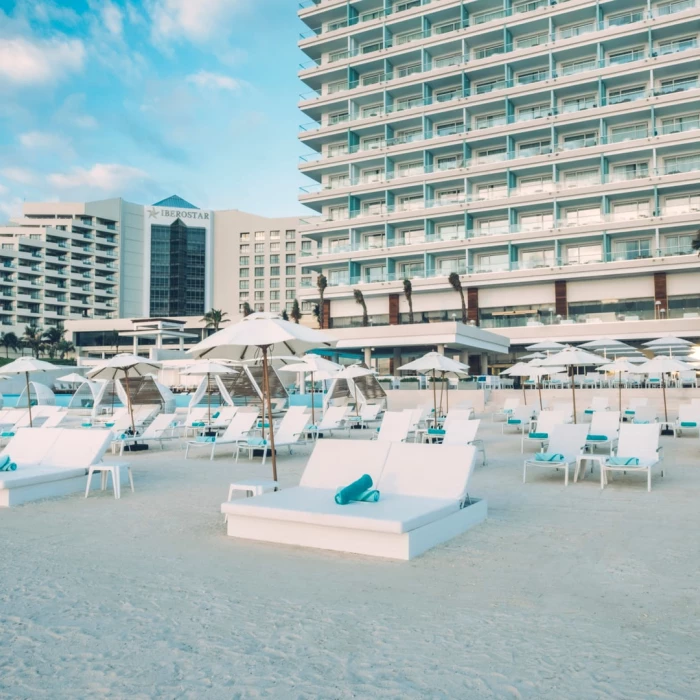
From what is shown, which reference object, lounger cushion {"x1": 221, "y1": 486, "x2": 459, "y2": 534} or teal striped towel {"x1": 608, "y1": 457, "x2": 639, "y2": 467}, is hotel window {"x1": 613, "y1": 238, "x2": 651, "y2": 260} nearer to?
teal striped towel {"x1": 608, "y1": 457, "x2": 639, "y2": 467}

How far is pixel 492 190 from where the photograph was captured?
154 feet

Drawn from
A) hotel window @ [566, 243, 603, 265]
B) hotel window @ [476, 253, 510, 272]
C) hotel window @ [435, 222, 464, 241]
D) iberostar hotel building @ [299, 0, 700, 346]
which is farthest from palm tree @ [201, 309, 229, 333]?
hotel window @ [566, 243, 603, 265]

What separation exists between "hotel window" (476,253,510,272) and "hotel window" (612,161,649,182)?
8.49 meters

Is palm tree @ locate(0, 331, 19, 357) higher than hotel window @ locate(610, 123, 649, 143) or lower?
A: lower

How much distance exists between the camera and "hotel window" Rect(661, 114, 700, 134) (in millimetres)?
41469

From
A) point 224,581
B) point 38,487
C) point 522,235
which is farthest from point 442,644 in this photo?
point 522,235

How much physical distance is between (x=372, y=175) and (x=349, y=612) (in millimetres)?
48942

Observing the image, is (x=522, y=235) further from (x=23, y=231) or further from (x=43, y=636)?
(x=23, y=231)

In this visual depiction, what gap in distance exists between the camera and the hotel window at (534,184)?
146ft

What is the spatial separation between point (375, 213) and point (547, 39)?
665 inches

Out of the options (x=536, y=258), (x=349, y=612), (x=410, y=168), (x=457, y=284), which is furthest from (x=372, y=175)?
(x=349, y=612)

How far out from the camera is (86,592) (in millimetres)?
4844

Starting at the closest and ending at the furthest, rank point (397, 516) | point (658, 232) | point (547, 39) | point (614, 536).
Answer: point (397, 516)
point (614, 536)
point (658, 232)
point (547, 39)

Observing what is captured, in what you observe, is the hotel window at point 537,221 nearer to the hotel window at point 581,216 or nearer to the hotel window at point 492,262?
the hotel window at point 581,216
